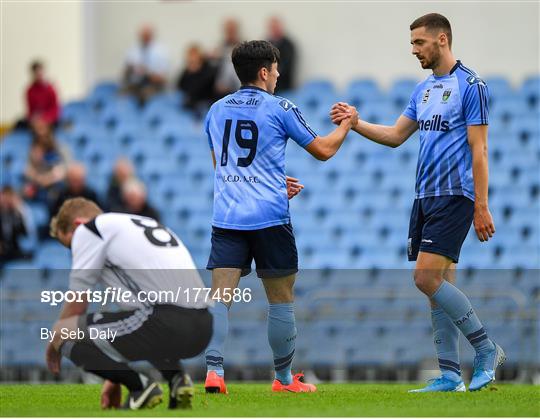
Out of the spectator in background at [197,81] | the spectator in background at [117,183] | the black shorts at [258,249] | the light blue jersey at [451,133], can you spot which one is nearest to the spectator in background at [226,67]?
the spectator in background at [197,81]

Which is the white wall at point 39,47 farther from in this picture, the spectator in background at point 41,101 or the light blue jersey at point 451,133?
the light blue jersey at point 451,133

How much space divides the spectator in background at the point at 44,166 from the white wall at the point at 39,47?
2.22 meters

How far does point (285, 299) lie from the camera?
8406mm

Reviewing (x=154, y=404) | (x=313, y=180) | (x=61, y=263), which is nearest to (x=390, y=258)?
(x=313, y=180)

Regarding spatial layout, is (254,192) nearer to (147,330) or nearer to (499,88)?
(147,330)

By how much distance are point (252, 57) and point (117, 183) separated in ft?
24.7

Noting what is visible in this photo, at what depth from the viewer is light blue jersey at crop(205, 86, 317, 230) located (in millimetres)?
8266

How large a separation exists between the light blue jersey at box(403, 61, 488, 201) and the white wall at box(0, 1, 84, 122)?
1183 cm

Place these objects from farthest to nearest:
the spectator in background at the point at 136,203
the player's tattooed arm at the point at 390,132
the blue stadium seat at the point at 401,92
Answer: the blue stadium seat at the point at 401,92 → the spectator in background at the point at 136,203 → the player's tattooed arm at the point at 390,132

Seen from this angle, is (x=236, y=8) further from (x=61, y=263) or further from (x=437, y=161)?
(x=437, y=161)

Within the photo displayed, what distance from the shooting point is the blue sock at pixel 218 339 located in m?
8.22

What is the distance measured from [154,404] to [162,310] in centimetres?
54

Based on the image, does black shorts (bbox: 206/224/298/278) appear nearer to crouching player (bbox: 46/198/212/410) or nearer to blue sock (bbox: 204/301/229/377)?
blue sock (bbox: 204/301/229/377)

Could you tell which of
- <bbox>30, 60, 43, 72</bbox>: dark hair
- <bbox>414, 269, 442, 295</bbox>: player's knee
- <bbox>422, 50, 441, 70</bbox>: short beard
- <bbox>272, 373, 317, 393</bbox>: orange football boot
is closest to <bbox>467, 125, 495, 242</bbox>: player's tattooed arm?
<bbox>414, 269, 442, 295</bbox>: player's knee
